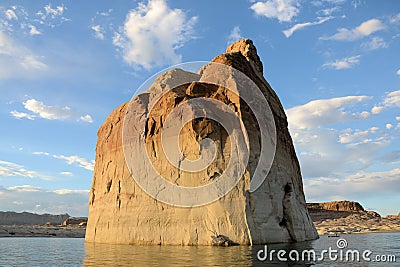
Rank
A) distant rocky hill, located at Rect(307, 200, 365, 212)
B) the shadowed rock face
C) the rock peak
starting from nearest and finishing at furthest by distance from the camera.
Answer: the shadowed rock face < the rock peak < distant rocky hill, located at Rect(307, 200, 365, 212)

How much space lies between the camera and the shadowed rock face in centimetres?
2566

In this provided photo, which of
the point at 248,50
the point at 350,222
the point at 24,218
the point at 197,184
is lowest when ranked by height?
the point at 24,218

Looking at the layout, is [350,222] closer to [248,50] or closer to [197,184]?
[248,50]

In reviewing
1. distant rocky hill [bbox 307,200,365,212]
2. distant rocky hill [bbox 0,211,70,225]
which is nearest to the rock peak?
distant rocky hill [bbox 307,200,365,212]

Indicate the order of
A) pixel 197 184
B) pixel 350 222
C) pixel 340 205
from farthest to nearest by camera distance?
pixel 340 205 < pixel 350 222 < pixel 197 184

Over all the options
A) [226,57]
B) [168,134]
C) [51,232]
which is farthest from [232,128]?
[51,232]

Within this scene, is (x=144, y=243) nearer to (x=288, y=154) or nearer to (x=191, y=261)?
(x=191, y=261)

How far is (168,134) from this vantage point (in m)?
29.1

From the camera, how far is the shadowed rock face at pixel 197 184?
25.7 m

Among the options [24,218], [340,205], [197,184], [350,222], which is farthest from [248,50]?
[24,218]

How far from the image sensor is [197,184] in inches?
1056

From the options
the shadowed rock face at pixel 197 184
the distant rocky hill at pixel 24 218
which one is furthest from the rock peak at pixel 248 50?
the distant rocky hill at pixel 24 218

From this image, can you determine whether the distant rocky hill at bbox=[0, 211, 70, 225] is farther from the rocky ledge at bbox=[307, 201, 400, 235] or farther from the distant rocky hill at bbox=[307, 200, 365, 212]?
the rocky ledge at bbox=[307, 201, 400, 235]

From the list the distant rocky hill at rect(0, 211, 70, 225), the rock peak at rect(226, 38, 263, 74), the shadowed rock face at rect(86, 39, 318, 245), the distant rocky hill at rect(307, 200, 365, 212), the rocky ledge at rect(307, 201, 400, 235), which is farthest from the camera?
the distant rocky hill at rect(0, 211, 70, 225)
